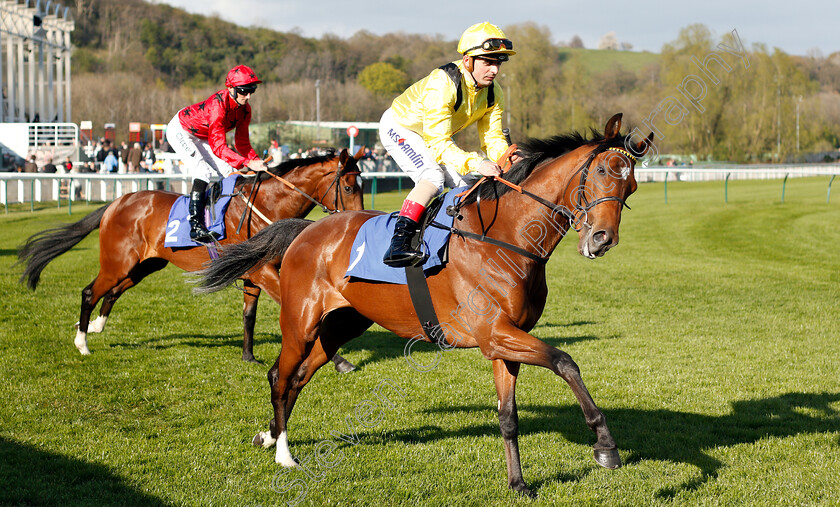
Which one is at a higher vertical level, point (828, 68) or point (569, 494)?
point (828, 68)

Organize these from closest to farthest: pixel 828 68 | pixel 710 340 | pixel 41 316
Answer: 1. pixel 710 340
2. pixel 41 316
3. pixel 828 68

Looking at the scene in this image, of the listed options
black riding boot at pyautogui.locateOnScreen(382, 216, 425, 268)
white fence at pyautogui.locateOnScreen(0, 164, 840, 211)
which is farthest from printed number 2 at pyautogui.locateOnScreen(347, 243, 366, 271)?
white fence at pyautogui.locateOnScreen(0, 164, 840, 211)

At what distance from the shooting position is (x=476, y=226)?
4.00 metres

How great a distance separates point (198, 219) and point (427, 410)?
288cm

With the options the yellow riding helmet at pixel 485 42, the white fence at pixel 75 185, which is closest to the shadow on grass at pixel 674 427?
the yellow riding helmet at pixel 485 42

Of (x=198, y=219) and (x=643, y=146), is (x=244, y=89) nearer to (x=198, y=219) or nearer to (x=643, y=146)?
(x=198, y=219)

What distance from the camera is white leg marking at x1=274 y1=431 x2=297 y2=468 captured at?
14.0 ft

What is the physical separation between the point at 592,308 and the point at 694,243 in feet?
26.7

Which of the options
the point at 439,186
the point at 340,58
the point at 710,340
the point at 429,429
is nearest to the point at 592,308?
the point at 710,340

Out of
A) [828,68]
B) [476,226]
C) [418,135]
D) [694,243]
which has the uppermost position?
[828,68]

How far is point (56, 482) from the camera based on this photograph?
385 centimetres

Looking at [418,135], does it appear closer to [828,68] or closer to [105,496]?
[105,496]

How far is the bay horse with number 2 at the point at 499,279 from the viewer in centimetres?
358

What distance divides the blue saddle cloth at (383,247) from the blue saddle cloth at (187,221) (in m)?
2.80
